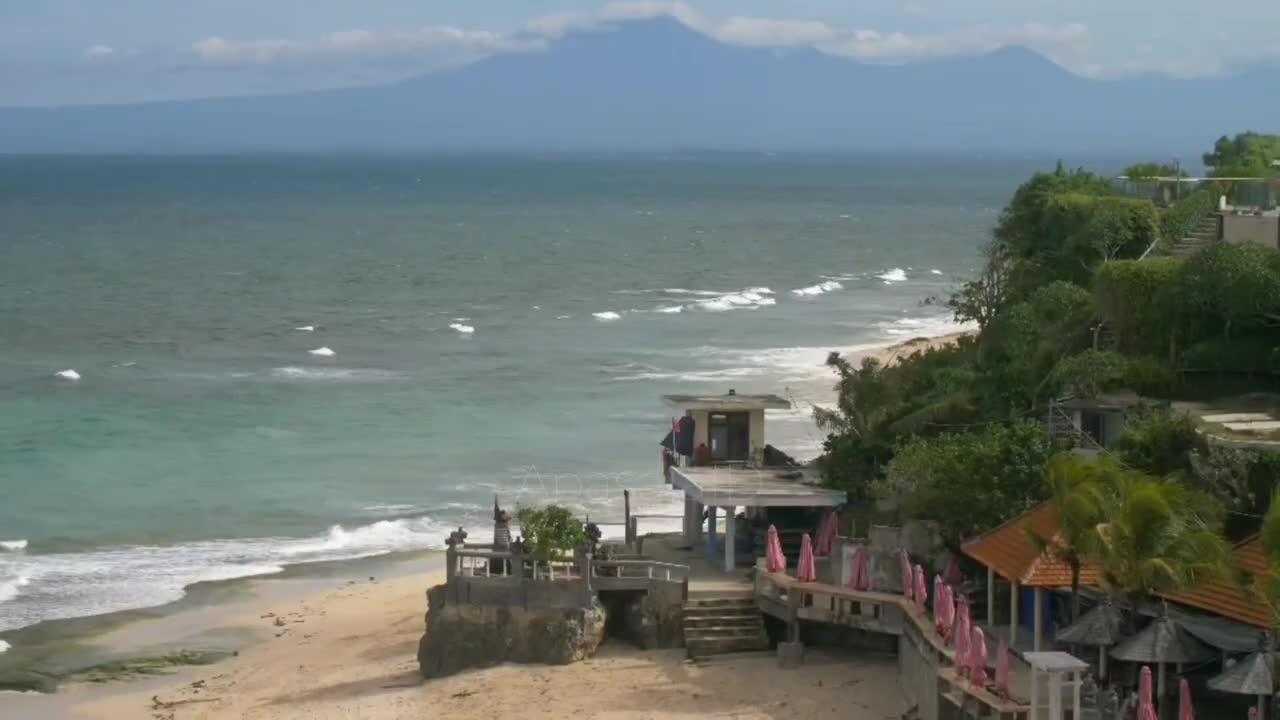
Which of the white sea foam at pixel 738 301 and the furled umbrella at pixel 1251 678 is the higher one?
the white sea foam at pixel 738 301

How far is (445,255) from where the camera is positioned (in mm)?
115938

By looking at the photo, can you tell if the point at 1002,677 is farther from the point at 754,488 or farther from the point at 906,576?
the point at 754,488

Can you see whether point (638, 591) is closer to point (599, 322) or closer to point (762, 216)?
point (599, 322)

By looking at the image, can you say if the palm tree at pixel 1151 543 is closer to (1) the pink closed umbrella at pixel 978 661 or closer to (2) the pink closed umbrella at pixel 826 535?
(1) the pink closed umbrella at pixel 978 661

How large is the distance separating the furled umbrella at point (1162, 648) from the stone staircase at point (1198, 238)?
46.2ft

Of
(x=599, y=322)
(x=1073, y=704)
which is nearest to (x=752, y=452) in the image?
(x=1073, y=704)

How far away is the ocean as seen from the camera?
3962 cm

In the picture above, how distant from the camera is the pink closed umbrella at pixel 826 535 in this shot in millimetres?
26766

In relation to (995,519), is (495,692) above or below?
below

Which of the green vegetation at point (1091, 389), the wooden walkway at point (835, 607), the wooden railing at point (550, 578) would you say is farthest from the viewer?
the wooden railing at point (550, 578)

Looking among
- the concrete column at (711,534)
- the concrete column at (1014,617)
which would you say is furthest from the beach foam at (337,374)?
the concrete column at (1014,617)

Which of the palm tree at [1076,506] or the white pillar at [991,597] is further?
the white pillar at [991,597]

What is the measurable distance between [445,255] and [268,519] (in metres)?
75.9

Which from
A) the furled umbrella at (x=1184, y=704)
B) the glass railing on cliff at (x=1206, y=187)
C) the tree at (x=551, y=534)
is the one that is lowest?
the furled umbrella at (x=1184, y=704)
